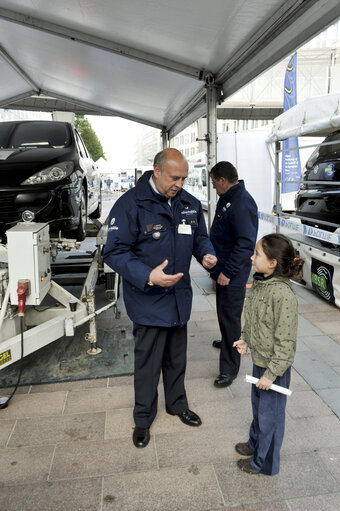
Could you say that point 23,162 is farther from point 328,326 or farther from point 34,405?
point 328,326

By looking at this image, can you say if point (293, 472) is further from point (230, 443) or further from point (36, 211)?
point (36, 211)

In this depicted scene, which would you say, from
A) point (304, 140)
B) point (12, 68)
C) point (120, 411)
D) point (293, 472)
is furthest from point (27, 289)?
point (304, 140)

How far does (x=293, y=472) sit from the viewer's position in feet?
7.83

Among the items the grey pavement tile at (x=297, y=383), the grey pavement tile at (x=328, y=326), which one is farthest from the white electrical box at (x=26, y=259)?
the grey pavement tile at (x=328, y=326)

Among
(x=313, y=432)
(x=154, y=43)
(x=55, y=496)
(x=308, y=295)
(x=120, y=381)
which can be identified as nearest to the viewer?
(x=55, y=496)

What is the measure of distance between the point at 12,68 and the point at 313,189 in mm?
6506

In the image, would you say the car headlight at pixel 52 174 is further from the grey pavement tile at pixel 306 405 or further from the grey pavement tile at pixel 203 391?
the grey pavement tile at pixel 306 405

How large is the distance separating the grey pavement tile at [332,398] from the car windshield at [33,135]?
4140 mm

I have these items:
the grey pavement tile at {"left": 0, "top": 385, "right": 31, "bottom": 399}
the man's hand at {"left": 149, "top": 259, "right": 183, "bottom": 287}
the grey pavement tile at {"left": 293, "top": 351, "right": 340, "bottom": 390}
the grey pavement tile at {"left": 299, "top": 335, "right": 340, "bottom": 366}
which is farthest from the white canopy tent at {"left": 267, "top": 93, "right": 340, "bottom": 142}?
the grey pavement tile at {"left": 0, "top": 385, "right": 31, "bottom": 399}

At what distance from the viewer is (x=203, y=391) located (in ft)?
11.1

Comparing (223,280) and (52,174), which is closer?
(223,280)

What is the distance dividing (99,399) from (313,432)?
1.65m

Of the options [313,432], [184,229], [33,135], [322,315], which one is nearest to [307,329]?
[322,315]

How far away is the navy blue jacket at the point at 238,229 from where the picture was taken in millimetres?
3217
